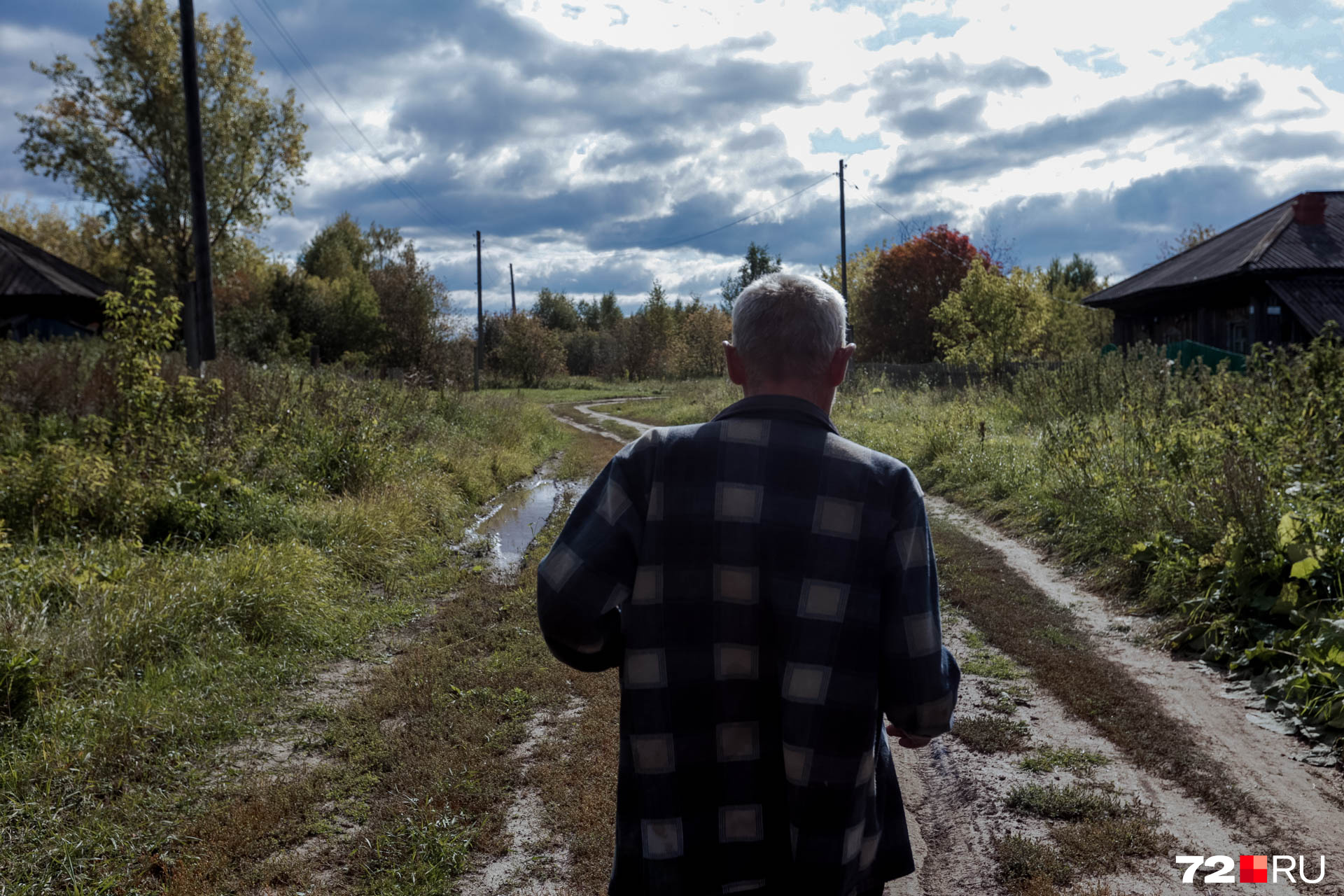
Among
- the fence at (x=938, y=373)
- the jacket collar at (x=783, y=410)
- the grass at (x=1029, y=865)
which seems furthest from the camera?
the fence at (x=938, y=373)

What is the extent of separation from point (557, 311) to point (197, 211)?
7106 centimetres

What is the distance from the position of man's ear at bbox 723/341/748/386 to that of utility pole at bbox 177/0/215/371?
1333 cm

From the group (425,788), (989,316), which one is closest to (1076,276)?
(989,316)

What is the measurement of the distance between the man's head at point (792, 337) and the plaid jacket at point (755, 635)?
2.5 inches

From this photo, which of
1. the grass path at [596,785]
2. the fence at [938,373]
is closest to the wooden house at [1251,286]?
the fence at [938,373]

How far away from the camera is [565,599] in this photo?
1.72m

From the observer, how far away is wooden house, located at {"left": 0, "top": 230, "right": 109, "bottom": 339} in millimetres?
24562

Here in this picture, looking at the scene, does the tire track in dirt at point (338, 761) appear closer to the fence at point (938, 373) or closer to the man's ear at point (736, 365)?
the man's ear at point (736, 365)

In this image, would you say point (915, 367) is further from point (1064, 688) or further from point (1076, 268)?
point (1076, 268)

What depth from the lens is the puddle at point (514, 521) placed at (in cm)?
976

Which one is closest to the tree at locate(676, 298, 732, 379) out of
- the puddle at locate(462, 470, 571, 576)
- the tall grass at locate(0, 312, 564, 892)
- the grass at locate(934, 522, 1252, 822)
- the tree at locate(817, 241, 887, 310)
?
the tree at locate(817, 241, 887, 310)

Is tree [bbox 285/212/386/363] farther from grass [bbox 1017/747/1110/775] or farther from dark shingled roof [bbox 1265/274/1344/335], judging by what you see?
grass [bbox 1017/747/1110/775]

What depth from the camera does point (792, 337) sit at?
180 cm

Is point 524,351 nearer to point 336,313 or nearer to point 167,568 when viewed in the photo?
point 336,313
